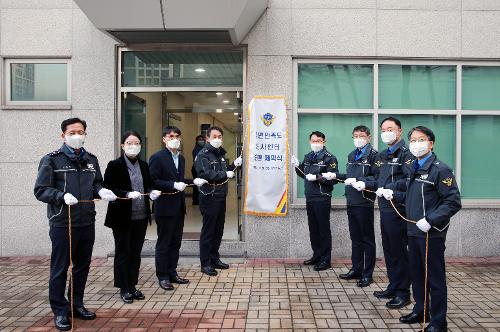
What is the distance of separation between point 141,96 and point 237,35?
87.9 inches

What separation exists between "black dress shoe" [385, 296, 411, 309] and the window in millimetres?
5846

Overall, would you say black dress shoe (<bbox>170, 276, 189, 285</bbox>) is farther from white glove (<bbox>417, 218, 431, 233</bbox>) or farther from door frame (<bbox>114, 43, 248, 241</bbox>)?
white glove (<bbox>417, 218, 431, 233</bbox>)

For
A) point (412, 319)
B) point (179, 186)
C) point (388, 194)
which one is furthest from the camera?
point (179, 186)

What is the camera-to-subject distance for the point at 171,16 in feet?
20.6

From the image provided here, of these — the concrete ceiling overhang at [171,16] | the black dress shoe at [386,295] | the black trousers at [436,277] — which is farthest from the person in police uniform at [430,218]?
the concrete ceiling overhang at [171,16]

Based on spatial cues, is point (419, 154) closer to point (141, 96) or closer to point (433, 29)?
point (433, 29)

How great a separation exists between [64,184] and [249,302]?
7.93 feet

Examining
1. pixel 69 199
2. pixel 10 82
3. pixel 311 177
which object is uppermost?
pixel 10 82

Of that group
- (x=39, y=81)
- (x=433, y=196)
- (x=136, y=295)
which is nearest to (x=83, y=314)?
(x=136, y=295)

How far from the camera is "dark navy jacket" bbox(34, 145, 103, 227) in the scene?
14.3ft

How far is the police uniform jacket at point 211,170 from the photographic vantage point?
20.9 feet

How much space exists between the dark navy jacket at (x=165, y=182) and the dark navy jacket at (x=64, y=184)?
3.51 ft

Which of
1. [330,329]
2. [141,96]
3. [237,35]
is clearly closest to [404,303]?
[330,329]

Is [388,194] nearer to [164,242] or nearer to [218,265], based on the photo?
[164,242]
